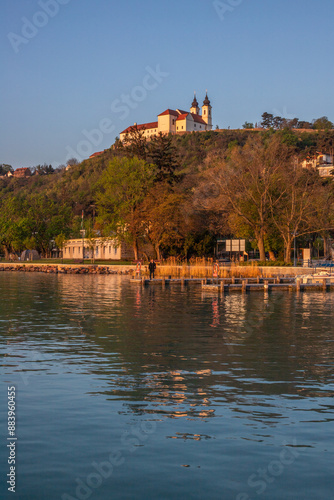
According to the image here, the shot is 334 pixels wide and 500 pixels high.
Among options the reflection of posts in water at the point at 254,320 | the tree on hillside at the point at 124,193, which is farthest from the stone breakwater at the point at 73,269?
the reflection of posts in water at the point at 254,320

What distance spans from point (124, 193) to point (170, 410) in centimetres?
7535

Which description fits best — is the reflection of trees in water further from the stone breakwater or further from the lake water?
the stone breakwater

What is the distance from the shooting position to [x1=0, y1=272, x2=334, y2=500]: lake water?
7586 mm

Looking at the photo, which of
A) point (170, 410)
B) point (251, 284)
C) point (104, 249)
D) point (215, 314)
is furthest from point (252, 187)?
point (170, 410)

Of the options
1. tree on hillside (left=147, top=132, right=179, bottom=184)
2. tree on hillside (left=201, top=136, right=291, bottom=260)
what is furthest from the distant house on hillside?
tree on hillside (left=201, top=136, right=291, bottom=260)

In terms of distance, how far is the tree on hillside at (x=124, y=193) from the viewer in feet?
270

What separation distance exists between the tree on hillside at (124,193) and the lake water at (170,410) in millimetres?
59254

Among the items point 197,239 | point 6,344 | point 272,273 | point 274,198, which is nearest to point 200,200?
point 197,239

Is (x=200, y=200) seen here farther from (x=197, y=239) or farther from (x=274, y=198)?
(x=274, y=198)

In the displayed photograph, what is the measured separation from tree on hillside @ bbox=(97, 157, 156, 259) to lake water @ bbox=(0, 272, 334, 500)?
194ft

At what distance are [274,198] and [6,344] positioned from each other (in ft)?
179

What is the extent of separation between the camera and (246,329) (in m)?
22.5

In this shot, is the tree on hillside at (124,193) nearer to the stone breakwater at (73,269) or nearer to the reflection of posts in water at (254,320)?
the stone breakwater at (73,269)

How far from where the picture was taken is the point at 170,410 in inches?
424
